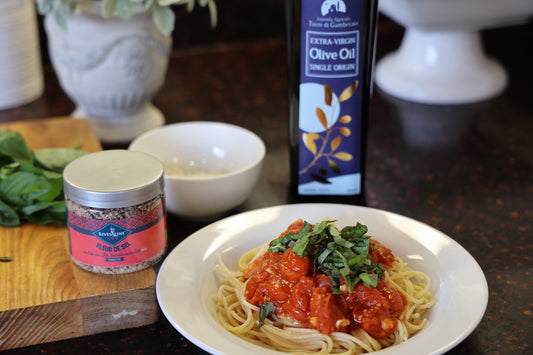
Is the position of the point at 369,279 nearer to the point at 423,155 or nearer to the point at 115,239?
the point at 115,239

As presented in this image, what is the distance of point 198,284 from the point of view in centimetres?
87

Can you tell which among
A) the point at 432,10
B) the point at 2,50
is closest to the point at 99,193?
the point at 2,50

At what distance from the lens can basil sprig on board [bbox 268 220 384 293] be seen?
0.81 metres

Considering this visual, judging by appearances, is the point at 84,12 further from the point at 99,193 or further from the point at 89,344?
the point at 89,344

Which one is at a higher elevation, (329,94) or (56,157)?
(329,94)

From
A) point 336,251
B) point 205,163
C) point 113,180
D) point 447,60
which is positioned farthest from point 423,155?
point 113,180

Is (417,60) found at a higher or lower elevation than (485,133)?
higher

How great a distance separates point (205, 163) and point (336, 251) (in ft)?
1.56

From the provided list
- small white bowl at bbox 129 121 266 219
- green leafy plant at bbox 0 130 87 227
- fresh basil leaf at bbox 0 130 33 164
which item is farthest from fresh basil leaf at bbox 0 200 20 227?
small white bowl at bbox 129 121 266 219

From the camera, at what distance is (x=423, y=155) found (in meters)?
1.38

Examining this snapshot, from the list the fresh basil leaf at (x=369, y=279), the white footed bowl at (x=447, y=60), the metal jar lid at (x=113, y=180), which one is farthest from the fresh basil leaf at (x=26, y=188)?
the white footed bowl at (x=447, y=60)

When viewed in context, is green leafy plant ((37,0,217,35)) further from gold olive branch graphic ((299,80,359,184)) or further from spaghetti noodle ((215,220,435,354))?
spaghetti noodle ((215,220,435,354))

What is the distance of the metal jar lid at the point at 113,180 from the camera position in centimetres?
85

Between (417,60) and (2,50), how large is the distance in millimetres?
944
